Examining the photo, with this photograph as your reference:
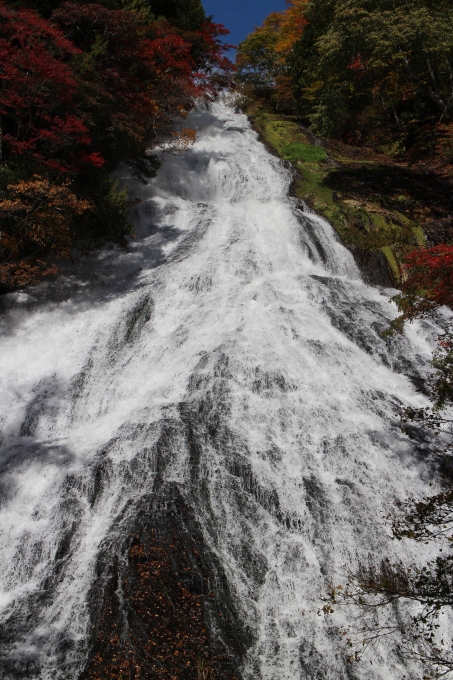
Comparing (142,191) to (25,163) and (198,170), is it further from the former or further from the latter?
(25,163)

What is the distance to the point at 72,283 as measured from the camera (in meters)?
15.3

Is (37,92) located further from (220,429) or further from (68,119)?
(220,429)

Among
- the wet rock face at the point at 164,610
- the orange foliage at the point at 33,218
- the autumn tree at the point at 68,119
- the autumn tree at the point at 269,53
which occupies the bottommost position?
the wet rock face at the point at 164,610

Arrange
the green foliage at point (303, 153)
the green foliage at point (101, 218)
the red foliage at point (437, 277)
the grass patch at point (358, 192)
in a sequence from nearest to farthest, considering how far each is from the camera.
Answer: the red foliage at point (437, 277) → the green foliage at point (101, 218) → the grass patch at point (358, 192) → the green foliage at point (303, 153)

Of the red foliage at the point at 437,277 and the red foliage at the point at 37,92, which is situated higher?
the red foliage at the point at 37,92

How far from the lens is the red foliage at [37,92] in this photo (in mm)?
13211

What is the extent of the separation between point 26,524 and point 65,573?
56.2 inches

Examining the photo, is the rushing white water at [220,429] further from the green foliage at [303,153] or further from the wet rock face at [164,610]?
the green foliage at [303,153]

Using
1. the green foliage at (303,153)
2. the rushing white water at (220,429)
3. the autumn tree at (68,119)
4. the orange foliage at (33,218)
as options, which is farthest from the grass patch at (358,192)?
the orange foliage at (33,218)

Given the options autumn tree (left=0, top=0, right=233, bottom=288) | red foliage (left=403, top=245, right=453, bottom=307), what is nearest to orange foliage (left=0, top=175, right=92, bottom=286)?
autumn tree (left=0, top=0, right=233, bottom=288)

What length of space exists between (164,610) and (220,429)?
3.55 m

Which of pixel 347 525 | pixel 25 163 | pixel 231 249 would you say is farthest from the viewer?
pixel 231 249

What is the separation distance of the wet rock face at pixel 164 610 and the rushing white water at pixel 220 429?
22 cm

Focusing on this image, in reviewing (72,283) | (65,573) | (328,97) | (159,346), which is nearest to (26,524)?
(65,573)
